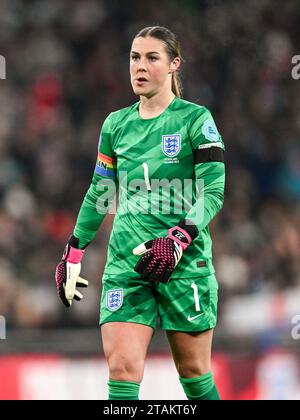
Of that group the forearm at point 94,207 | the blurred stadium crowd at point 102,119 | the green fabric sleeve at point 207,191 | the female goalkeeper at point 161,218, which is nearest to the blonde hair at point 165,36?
the female goalkeeper at point 161,218

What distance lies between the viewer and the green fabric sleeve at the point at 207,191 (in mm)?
4777

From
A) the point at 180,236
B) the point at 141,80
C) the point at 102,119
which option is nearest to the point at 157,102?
the point at 141,80

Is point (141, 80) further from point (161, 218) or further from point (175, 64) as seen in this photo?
point (161, 218)

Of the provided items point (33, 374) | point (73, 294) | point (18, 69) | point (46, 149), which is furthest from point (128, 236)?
point (18, 69)

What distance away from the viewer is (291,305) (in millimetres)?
8812

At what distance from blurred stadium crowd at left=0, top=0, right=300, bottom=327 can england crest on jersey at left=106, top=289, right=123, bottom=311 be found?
3.98 meters

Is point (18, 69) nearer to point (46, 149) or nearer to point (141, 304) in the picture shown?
point (46, 149)

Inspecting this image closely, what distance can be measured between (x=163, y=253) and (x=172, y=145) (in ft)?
1.97

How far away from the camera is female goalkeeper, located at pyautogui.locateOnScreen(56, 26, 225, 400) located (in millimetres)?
4840

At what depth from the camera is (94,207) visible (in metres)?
5.24

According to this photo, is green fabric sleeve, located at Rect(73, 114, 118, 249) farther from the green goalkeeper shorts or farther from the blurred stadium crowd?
the blurred stadium crowd

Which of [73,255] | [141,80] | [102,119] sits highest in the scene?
[141,80]

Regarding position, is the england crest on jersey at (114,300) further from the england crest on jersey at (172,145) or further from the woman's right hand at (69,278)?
the england crest on jersey at (172,145)

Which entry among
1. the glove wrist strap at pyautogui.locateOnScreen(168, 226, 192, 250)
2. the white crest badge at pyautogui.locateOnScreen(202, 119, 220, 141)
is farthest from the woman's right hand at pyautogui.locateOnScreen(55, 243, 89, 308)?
the white crest badge at pyautogui.locateOnScreen(202, 119, 220, 141)
